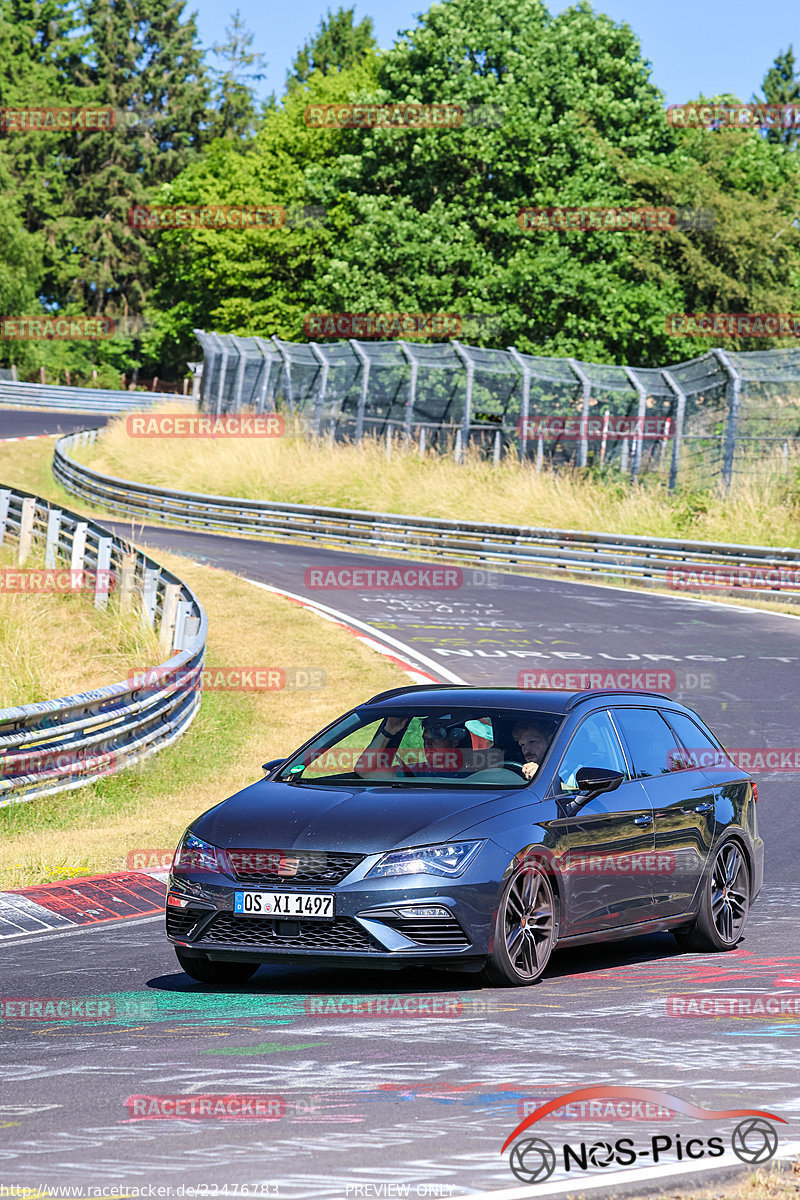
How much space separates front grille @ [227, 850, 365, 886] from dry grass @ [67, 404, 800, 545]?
23.7m

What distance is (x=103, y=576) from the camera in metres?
21.6

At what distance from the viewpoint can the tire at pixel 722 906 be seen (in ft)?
29.7

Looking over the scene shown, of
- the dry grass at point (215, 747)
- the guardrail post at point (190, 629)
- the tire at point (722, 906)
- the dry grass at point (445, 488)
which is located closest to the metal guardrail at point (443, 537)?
the dry grass at point (445, 488)

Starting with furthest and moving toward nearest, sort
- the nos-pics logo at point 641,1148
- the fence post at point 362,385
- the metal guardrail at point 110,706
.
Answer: the fence post at point 362,385, the metal guardrail at point 110,706, the nos-pics logo at point 641,1148

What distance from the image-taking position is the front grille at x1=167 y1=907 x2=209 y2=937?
771 cm

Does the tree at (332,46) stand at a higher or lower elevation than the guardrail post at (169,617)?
higher

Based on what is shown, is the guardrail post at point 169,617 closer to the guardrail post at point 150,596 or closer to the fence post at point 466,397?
the guardrail post at point 150,596

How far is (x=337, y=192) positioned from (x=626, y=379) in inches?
987

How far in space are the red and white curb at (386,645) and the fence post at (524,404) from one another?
10629 mm

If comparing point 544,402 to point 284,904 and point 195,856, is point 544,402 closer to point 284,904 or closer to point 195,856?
point 195,856

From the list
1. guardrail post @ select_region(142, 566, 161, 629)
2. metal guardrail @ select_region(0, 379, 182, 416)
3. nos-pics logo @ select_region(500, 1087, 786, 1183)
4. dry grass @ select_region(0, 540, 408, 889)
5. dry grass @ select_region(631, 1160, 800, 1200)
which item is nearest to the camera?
dry grass @ select_region(631, 1160, 800, 1200)

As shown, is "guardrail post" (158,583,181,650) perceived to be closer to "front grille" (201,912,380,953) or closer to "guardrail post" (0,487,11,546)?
"guardrail post" (0,487,11,546)

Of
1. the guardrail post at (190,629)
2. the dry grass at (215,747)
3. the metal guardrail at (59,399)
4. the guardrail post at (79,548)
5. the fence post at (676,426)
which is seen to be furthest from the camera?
the metal guardrail at (59,399)

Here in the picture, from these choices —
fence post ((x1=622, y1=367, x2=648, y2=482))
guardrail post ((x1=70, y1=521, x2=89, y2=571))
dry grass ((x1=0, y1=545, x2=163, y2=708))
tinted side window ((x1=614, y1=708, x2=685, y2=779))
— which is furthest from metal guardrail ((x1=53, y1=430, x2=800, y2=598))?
tinted side window ((x1=614, y1=708, x2=685, y2=779))
